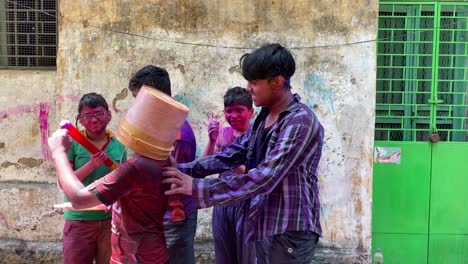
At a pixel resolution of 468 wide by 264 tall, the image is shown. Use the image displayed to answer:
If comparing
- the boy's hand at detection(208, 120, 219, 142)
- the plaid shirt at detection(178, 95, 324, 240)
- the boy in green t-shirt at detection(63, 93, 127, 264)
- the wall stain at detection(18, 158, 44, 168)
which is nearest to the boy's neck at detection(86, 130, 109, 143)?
the boy in green t-shirt at detection(63, 93, 127, 264)

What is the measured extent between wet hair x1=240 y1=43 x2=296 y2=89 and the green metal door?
2.84m

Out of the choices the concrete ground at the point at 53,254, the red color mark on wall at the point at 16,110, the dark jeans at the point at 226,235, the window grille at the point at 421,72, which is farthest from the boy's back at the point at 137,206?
the window grille at the point at 421,72

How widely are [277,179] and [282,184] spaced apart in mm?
101

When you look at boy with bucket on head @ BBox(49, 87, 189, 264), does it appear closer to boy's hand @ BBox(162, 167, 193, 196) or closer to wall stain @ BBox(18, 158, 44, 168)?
boy's hand @ BBox(162, 167, 193, 196)

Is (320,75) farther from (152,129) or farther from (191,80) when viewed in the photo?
(152,129)

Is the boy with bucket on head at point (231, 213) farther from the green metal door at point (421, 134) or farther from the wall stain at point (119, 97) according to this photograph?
the green metal door at point (421, 134)

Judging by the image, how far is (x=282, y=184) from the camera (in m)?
1.97

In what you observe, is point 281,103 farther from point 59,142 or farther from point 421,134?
point 421,134

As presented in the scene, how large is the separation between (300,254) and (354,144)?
2416 mm

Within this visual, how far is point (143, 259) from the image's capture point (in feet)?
6.37

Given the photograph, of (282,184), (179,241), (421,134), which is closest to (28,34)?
(179,241)

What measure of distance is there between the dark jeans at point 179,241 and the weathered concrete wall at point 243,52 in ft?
5.22

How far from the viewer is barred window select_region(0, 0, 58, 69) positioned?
4688 millimetres

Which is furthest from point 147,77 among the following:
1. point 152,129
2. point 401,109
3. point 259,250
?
point 401,109
